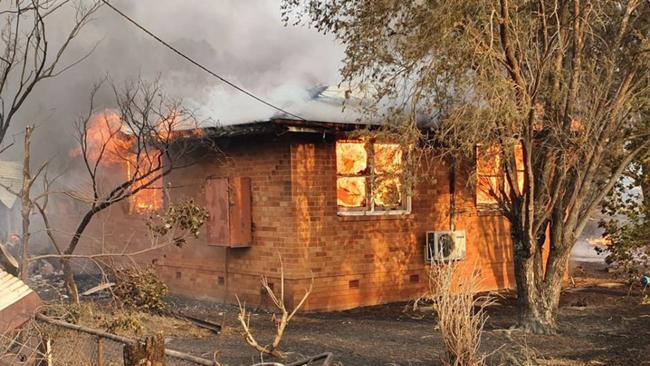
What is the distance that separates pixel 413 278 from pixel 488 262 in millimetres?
1971

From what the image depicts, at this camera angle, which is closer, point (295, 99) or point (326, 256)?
point (326, 256)

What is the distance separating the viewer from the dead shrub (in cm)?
912

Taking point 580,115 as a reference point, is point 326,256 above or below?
below

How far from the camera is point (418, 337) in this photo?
928 cm

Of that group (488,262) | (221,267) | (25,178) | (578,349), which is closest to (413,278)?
(488,262)

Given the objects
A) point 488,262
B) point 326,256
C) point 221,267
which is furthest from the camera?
point 488,262

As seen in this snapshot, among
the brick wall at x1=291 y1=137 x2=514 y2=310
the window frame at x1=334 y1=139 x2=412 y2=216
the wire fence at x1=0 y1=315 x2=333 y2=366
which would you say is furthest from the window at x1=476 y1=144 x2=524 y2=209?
the wire fence at x1=0 y1=315 x2=333 y2=366

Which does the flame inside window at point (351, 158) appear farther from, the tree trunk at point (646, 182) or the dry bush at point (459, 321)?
the dry bush at point (459, 321)

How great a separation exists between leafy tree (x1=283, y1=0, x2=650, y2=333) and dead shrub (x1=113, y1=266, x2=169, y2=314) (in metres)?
3.94

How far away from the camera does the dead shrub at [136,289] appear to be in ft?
29.9

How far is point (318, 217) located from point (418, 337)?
3122 millimetres

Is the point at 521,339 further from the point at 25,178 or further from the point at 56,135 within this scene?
the point at 56,135

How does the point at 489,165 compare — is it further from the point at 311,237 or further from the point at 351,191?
the point at 311,237

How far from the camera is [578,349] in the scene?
8.41 metres
